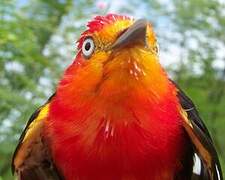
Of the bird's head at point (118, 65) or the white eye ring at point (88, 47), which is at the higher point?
the white eye ring at point (88, 47)

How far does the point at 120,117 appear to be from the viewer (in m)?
1.93

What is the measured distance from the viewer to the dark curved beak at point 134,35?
1.79 m

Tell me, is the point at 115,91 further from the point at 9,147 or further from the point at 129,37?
the point at 9,147

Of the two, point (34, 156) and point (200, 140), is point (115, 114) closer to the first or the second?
point (200, 140)

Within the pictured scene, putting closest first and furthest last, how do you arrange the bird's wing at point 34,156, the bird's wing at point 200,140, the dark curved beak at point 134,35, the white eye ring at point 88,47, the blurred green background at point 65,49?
the dark curved beak at point 134,35 < the white eye ring at point 88,47 < the bird's wing at point 200,140 < the bird's wing at point 34,156 < the blurred green background at point 65,49

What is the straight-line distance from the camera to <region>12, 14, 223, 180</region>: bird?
186 centimetres

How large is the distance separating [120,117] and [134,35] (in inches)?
11.0

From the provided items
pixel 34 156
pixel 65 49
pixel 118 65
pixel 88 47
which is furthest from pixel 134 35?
pixel 65 49

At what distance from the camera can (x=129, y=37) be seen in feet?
5.92

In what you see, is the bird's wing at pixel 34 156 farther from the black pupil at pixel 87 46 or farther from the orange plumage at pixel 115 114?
the black pupil at pixel 87 46

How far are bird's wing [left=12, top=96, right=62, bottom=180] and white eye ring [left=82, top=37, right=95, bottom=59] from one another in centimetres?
38

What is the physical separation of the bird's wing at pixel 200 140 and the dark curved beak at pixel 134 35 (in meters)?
0.47

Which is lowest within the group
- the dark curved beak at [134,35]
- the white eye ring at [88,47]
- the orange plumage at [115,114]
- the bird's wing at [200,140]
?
the bird's wing at [200,140]

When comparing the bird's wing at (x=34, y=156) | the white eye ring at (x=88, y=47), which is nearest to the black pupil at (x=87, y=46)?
the white eye ring at (x=88, y=47)
